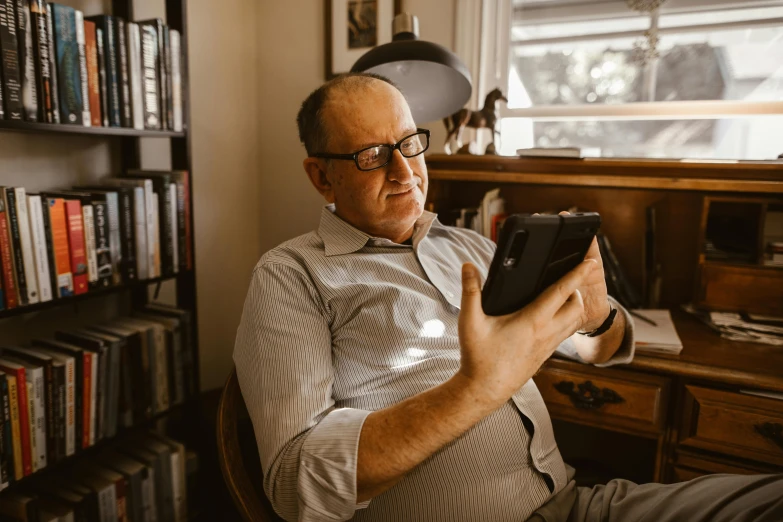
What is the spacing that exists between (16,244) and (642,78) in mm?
1848

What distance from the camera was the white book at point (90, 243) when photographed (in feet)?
4.44

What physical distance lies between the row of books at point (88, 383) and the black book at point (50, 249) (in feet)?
0.58

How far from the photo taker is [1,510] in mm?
1313

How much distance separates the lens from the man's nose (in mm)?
1050

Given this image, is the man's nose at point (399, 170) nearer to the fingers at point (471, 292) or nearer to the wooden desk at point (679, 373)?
the fingers at point (471, 292)

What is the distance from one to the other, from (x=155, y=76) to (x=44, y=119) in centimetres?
35

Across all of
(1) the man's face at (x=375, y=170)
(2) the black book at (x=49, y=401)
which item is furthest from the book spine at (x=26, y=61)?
(1) the man's face at (x=375, y=170)

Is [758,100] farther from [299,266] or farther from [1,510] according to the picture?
[1,510]

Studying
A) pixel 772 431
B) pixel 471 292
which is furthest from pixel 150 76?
pixel 772 431

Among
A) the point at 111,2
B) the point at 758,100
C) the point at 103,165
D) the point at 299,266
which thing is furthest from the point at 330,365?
the point at 758,100

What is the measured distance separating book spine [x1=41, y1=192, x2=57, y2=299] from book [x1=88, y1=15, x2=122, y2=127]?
283 mm

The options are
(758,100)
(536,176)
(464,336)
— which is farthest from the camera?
(758,100)

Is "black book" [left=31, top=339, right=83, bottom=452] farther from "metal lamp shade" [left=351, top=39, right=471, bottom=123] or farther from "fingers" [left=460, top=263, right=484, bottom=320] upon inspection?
"fingers" [left=460, top=263, right=484, bottom=320]

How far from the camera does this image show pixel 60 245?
1298 millimetres
